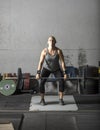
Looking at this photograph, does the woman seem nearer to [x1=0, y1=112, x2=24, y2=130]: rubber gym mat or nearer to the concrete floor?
the concrete floor

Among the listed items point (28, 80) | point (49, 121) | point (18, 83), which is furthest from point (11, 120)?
point (28, 80)

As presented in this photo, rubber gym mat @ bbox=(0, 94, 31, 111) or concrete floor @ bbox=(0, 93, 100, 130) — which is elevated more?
rubber gym mat @ bbox=(0, 94, 31, 111)

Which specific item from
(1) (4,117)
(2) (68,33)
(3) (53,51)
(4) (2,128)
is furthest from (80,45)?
(4) (2,128)

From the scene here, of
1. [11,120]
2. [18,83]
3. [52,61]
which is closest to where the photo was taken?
[11,120]

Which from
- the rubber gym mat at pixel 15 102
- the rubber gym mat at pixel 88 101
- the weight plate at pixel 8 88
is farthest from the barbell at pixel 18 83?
the rubber gym mat at pixel 88 101

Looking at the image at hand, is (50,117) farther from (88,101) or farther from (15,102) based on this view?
(88,101)

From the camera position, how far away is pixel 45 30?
6988 millimetres

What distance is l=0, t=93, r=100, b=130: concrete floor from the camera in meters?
4.31

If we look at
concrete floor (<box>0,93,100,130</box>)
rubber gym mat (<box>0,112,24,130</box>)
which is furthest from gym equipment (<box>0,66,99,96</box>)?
rubber gym mat (<box>0,112,24,130</box>)

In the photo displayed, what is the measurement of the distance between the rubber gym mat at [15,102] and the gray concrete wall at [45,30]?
819 millimetres

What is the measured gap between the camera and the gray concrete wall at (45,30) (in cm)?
692

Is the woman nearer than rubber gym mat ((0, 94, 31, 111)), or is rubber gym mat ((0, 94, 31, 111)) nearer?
rubber gym mat ((0, 94, 31, 111))

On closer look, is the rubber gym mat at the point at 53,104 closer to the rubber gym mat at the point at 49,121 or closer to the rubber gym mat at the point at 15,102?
the rubber gym mat at the point at 15,102

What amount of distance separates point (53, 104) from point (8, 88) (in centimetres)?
126
